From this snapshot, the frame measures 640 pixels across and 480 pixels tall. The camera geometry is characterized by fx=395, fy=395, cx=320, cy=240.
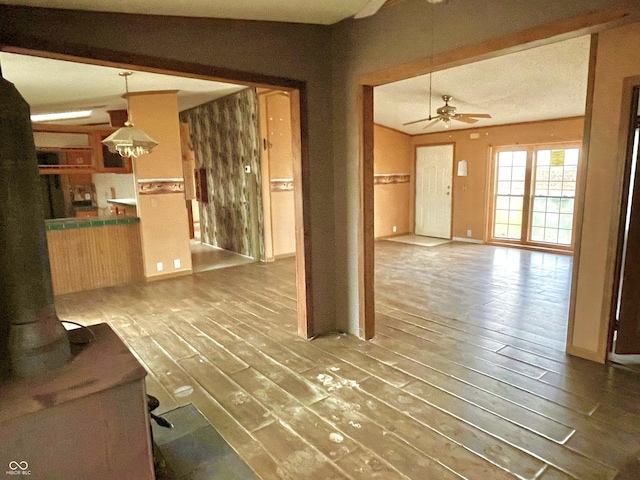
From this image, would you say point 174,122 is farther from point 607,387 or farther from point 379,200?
point 607,387

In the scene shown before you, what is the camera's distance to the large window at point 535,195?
6.70 meters

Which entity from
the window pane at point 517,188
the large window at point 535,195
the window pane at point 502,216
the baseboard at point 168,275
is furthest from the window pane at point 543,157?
the baseboard at point 168,275

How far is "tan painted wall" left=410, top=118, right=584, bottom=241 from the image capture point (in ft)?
22.7

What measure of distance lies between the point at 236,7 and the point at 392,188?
666 cm

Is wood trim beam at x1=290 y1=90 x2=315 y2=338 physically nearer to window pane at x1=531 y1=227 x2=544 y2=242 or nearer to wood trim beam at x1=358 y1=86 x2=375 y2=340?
wood trim beam at x1=358 y1=86 x2=375 y2=340

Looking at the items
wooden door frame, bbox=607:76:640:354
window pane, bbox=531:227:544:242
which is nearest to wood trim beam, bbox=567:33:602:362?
wooden door frame, bbox=607:76:640:354

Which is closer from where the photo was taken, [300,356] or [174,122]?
[300,356]

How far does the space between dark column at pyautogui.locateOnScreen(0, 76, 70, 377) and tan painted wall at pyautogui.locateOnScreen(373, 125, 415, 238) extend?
717 centimetres

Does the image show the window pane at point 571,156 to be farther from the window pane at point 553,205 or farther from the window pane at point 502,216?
the window pane at point 502,216

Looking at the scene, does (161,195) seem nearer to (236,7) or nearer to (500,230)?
(236,7)

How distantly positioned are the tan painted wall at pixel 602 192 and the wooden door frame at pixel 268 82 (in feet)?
6.83

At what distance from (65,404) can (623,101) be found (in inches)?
138

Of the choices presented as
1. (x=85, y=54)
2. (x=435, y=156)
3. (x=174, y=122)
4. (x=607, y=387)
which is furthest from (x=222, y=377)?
(x=435, y=156)

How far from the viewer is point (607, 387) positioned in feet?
8.41
